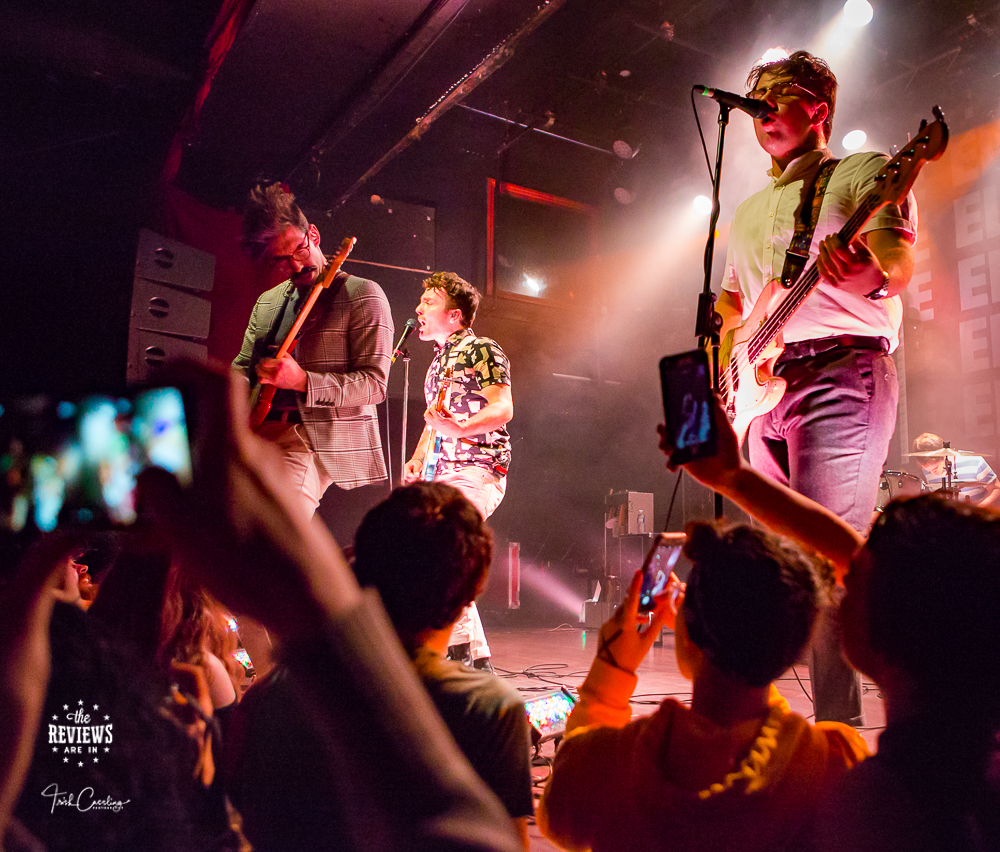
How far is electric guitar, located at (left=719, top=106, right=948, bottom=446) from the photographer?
1763 mm

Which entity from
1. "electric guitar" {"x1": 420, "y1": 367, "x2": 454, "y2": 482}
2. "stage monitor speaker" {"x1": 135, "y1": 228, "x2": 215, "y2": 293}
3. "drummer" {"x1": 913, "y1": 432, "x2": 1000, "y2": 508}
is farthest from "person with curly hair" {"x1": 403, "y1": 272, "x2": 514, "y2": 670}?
"drummer" {"x1": 913, "y1": 432, "x2": 1000, "y2": 508}

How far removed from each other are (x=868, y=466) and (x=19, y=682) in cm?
195

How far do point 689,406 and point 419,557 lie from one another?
493 mm

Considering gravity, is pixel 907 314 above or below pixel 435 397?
above

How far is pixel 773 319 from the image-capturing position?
2123 mm

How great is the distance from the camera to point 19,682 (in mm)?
579

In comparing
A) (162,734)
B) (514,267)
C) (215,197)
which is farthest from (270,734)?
(514,267)

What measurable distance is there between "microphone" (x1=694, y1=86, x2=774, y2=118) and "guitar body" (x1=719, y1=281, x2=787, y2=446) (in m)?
0.52

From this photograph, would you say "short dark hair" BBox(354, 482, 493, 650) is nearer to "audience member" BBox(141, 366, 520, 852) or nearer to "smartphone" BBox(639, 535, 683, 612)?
"smartphone" BBox(639, 535, 683, 612)

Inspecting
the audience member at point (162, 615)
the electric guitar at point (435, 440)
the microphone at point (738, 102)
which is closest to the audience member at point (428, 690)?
the audience member at point (162, 615)

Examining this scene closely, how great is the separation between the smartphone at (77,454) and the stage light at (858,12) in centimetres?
815

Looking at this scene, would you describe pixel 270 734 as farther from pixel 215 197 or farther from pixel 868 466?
pixel 215 197

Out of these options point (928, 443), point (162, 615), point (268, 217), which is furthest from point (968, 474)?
point (162, 615)
